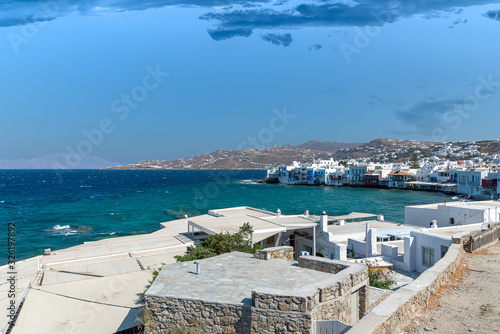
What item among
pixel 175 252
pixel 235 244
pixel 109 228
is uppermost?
pixel 235 244

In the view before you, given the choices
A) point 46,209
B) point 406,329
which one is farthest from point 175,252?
point 46,209

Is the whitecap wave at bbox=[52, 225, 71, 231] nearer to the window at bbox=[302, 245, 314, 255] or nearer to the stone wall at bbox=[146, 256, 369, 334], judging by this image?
the window at bbox=[302, 245, 314, 255]

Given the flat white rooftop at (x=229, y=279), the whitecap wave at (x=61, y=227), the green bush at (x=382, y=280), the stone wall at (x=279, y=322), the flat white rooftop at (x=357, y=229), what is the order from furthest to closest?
the whitecap wave at (x=61, y=227), the flat white rooftop at (x=357, y=229), the green bush at (x=382, y=280), the flat white rooftop at (x=229, y=279), the stone wall at (x=279, y=322)

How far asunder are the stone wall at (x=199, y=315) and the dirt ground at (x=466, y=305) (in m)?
2.46

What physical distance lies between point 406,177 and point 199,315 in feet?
350

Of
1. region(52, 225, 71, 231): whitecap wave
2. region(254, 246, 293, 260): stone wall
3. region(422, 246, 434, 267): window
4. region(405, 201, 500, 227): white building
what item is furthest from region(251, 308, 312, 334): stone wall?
region(52, 225, 71, 231): whitecap wave

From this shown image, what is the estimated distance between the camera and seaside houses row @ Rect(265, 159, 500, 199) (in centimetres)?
7356

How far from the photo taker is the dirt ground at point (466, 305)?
209 inches

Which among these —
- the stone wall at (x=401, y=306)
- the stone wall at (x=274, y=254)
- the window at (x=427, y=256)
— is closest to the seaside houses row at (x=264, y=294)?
the stone wall at (x=274, y=254)

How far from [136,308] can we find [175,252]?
920 cm

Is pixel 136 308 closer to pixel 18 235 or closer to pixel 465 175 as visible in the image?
pixel 18 235

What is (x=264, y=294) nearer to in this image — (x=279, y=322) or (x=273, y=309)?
(x=273, y=309)

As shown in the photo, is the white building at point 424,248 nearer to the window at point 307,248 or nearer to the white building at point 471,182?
the window at point 307,248

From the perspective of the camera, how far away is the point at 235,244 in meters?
12.1
